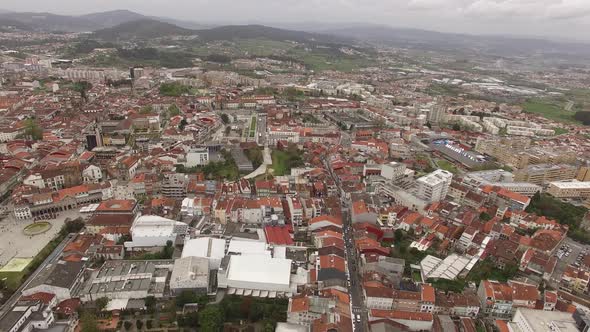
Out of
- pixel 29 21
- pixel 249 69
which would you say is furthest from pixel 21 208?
pixel 29 21

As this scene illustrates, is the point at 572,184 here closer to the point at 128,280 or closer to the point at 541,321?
the point at 541,321

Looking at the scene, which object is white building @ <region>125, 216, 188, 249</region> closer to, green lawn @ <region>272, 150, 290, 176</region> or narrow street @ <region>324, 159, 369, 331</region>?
narrow street @ <region>324, 159, 369, 331</region>

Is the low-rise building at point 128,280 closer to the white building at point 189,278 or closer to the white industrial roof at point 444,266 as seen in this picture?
the white building at point 189,278

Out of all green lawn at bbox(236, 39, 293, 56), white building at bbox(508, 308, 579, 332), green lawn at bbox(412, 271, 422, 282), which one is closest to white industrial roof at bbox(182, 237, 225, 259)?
green lawn at bbox(412, 271, 422, 282)

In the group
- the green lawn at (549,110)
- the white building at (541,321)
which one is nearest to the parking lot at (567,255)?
the white building at (541,321)

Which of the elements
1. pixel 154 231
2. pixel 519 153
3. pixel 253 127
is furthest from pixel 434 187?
pixel 253 127

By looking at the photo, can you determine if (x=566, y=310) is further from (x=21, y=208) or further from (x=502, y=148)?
(x=21, y=208)
